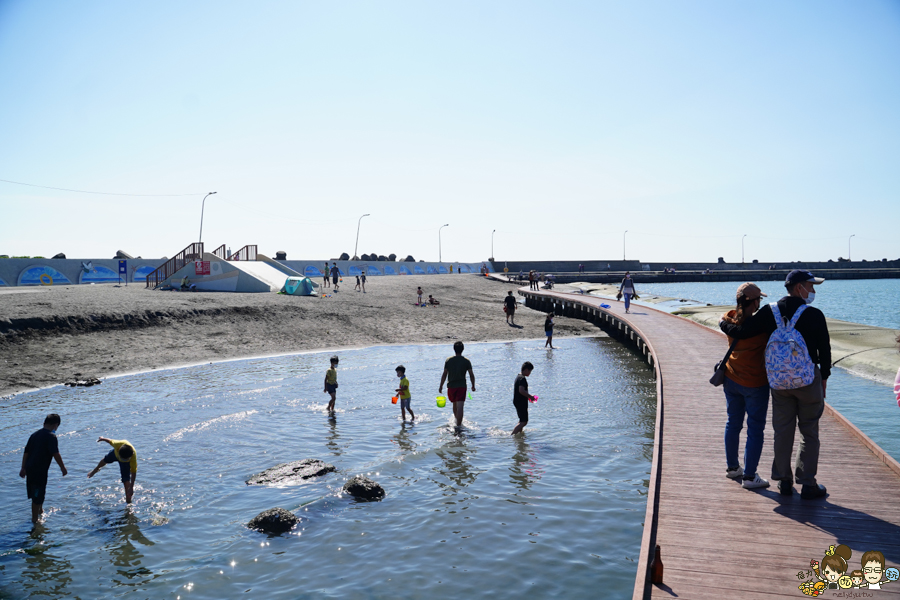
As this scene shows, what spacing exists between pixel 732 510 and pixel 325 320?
2568cm

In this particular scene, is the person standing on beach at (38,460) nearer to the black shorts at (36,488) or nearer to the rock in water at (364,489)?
the black shorts at (36,488)

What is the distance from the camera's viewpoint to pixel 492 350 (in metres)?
25.6

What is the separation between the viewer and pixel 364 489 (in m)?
8.48

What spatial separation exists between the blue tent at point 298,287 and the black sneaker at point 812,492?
32566mm

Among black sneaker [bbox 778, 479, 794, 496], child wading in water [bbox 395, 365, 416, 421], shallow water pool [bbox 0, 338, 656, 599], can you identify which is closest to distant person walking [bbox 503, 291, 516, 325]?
shallow water pool [bbox 0, 338, 656, 599]

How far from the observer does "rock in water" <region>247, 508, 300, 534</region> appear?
24.6 feet

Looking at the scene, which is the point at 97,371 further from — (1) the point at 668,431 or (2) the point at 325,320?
(1) the point at 668,431

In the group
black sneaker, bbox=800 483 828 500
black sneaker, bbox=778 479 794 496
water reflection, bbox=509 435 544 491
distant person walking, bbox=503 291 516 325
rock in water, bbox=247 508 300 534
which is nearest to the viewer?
black sneaker, bbox=800 483 828 500

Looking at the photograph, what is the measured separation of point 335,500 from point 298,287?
28.7 meters

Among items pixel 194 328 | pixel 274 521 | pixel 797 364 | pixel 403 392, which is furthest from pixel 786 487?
pixel 194 328

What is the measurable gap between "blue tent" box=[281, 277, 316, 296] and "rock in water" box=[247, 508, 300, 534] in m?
29.0

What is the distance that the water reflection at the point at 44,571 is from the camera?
612 cm

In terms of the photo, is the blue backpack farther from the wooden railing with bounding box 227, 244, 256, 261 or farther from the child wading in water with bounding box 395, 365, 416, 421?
the wooden railing with bounding box 227, 244, 256, 261

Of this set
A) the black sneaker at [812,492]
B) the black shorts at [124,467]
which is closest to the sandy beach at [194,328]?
the black shorts at [124,467]
